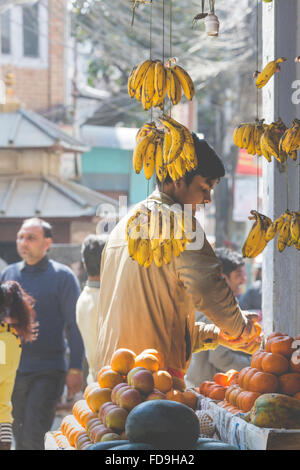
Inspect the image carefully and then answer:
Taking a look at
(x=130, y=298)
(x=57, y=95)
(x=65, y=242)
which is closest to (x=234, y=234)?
(x=57, y=95)

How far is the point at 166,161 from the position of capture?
2695 mm

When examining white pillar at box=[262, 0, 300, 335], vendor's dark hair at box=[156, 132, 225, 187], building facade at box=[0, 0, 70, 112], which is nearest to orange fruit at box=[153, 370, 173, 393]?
vendor's dark hair at box=[156, 132, 225, 187]

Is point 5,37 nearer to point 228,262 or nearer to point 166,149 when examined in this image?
point 228,262

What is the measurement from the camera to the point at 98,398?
9.04ft

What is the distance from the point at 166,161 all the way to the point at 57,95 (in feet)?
47.2

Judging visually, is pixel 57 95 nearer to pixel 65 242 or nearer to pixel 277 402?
pixel 65 242

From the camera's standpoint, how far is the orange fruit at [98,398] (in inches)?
108

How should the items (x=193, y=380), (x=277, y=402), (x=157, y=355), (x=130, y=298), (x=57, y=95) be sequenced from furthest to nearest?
(x=57, y=95) < (x=193, y=380) < (x=130, y=298) < (x=157, y=355) < (x=277, y=402)

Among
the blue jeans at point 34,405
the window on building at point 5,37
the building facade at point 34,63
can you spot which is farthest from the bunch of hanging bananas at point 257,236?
the window on building at point 5,37

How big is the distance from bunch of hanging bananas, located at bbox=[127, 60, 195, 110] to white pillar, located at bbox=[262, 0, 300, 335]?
1125 millimetres

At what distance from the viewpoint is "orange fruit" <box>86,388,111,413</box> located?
9.04 feet

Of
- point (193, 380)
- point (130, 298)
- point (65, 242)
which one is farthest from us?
point (65, 242)

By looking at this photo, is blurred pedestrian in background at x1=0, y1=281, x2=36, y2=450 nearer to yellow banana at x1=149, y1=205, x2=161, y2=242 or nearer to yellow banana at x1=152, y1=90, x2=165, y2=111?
yellow banana at x1=149, y1=205, x2=161, y2=242
